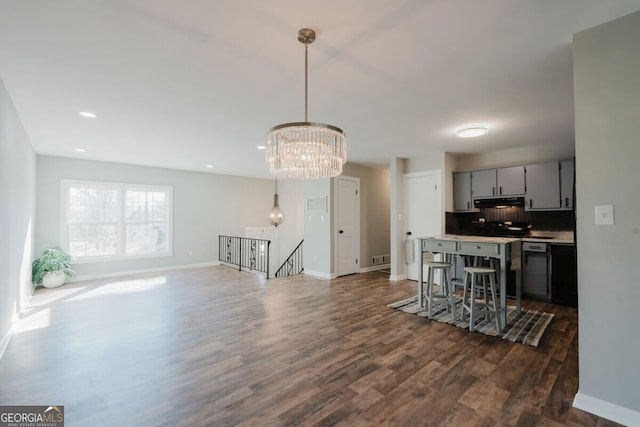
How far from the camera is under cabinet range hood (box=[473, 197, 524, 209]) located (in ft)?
15.5

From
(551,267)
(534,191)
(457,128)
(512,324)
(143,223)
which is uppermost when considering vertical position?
(457,128)

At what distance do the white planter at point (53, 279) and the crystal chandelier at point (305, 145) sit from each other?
5.50m

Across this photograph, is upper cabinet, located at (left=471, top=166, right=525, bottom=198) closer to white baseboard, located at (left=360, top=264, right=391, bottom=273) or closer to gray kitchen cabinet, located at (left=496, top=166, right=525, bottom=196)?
gray kitchen cabinet, located at (left=496, top=166, right=525, bottom=196)

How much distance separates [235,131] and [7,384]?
3.28 meters

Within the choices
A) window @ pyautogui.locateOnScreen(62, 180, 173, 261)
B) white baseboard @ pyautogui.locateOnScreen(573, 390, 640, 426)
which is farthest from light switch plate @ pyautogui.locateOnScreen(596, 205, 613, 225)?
window @ pyautogui.locateOnScreen(62, 180, 173, 261)

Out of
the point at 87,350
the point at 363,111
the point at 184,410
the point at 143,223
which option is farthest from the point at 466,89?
the point at 143,223

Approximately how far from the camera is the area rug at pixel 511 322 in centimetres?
299

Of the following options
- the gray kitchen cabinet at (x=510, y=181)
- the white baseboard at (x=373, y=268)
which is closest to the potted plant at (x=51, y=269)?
the white baseboard at (x=373, y=268)

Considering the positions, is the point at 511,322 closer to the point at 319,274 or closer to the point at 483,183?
the point at 483,183

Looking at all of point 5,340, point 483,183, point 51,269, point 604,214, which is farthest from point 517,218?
point 51,269

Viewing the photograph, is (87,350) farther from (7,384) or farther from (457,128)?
(457,128)

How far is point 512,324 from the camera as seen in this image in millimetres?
3328

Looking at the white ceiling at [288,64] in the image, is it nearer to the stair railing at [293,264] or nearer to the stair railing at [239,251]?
the stair railing at [239,251]

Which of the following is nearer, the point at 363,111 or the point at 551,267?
the point at 363,111
